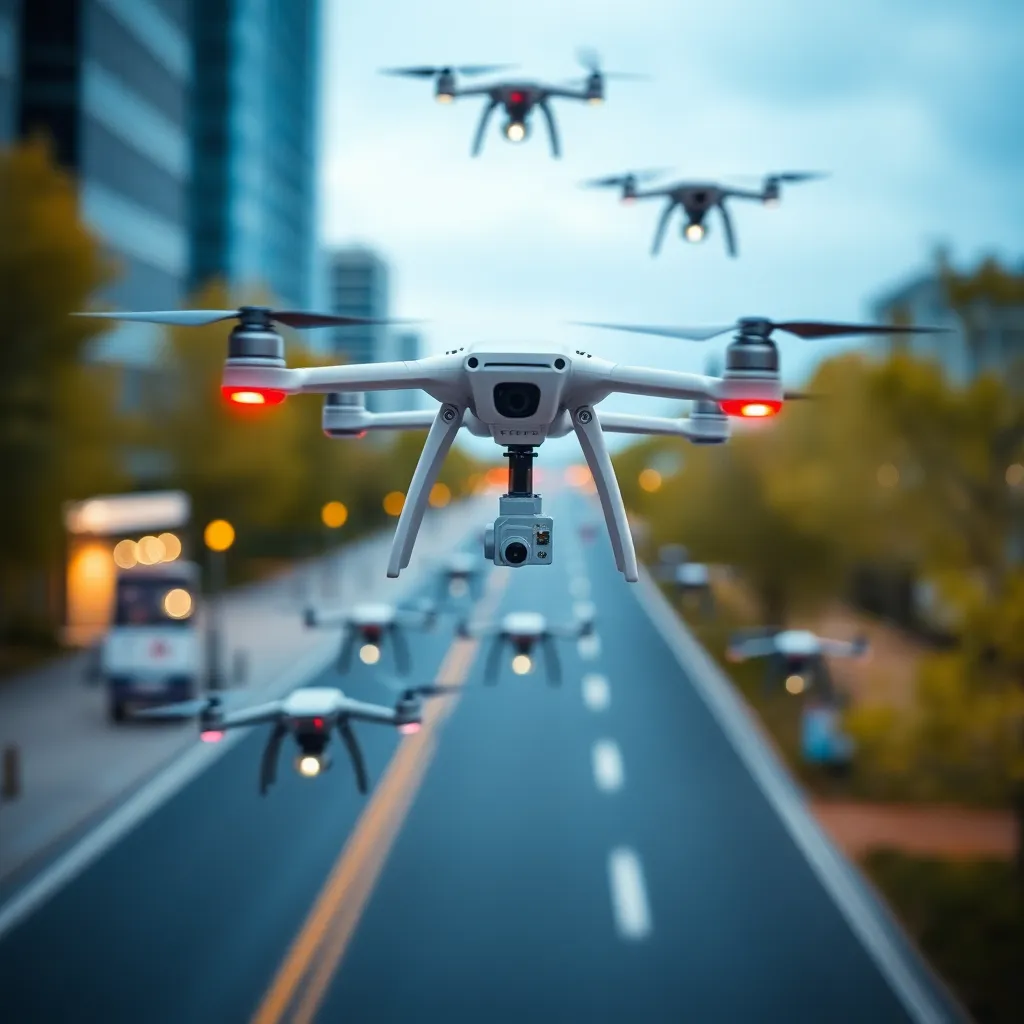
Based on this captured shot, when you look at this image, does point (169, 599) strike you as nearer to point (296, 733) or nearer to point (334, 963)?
point (334, 963)

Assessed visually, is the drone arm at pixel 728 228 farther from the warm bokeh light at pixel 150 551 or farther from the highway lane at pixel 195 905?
the warm bokeh light at pixel 150 551

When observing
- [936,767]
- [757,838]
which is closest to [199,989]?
[757,838]

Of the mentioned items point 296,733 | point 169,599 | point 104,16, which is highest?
point 104,16

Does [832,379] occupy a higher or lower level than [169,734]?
higher

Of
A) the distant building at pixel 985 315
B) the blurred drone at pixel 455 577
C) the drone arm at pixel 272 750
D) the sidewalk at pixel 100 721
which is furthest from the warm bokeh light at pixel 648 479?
the drone arm at pixel 272 750

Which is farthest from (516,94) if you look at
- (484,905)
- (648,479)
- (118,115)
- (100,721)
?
(118,115)

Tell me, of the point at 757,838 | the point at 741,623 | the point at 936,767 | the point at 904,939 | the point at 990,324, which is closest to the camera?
the point at 904,939

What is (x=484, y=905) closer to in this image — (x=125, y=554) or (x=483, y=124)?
(x=483, y=124)
